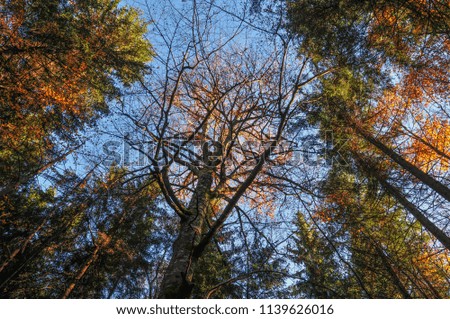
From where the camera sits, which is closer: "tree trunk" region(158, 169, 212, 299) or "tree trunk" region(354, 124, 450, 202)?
"tree trunk" region(158, 169, 212, 299)

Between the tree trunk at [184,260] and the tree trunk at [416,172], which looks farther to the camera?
the tree trunk at [416,172]

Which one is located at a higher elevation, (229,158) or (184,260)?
(229,158)

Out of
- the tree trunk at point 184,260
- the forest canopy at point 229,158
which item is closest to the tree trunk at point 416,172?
the forest canopy at point 229,158

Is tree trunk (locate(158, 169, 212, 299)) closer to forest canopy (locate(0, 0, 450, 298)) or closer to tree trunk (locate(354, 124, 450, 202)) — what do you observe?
forest canopy (locate(0, 0, 450, 298))

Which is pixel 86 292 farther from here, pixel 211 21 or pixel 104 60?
pixel 211 21

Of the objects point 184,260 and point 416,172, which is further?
point 416,172

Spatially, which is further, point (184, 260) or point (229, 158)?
point (229, 158)

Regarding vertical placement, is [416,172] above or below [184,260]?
above

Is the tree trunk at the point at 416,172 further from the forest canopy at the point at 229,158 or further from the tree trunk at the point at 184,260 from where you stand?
the tree trunk at the point at 184,260

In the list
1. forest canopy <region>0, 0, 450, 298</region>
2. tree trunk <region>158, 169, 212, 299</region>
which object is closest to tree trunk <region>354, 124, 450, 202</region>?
forest canopy <region>0, 0, 450, 298</region>

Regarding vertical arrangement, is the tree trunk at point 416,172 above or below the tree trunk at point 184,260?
above
